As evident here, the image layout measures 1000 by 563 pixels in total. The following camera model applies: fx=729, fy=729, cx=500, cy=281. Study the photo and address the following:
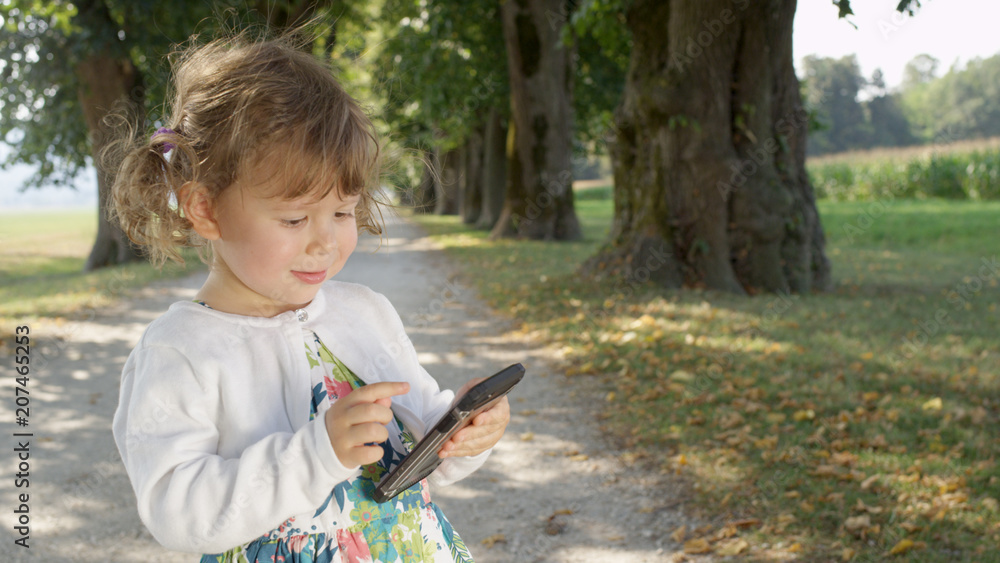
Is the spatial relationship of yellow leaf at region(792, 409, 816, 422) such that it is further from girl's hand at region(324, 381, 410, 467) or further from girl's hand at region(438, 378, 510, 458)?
girl's hand at region(324, 381, 410, 467)

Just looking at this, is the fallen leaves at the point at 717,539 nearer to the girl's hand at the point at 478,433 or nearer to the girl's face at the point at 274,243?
the girl's hand at the point at 478,433

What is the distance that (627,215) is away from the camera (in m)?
8.98

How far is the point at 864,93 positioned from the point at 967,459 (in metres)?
59.4

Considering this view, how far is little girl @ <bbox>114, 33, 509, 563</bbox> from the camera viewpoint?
1.30 meters

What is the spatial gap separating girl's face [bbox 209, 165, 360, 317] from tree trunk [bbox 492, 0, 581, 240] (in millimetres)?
13539

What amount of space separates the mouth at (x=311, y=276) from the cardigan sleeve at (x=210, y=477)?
33 centimetres

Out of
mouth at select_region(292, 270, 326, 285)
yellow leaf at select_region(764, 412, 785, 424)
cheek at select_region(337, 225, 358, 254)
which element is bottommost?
yellow leaf at select_region(764, 412, 785, 424)

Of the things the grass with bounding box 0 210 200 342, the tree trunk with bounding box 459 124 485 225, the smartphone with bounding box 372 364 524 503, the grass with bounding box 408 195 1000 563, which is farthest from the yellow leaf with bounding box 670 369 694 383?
the tree trunk with bounding box 459 124 485 225

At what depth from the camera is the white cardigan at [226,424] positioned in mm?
1292

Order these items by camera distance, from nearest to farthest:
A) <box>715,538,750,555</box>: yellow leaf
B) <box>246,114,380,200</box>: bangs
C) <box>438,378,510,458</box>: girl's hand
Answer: <box>246,114,380,200</box>: bangs
<box>438,378,510,458</box>: girl's hand
<box>715,538,750,555</box>: yellow leaf

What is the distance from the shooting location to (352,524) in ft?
4.95

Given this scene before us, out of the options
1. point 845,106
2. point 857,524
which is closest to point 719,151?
point 857,524

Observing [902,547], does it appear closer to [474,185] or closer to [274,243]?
[274,243]

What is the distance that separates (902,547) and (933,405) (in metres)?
1.81
